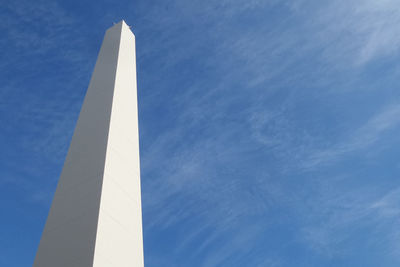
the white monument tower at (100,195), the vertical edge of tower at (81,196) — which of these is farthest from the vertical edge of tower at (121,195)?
the vertical edge of tower at (81,196)

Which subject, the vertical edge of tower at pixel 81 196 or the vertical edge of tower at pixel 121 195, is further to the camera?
the vertical edge of tower at pixel 121 195

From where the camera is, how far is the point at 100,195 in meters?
7.05

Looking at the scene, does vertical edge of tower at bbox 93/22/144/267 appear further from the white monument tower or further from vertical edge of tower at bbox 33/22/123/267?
vertical edge of tower at bbox 33/22/123/267

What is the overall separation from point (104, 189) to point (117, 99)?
3.86 m

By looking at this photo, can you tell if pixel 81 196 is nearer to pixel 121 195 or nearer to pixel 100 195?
pixel 100 195

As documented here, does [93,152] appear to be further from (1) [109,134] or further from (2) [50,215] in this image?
(2) [50,215]

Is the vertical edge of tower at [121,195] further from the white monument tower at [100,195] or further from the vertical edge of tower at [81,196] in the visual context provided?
the vertical edge of tower at [81,196]

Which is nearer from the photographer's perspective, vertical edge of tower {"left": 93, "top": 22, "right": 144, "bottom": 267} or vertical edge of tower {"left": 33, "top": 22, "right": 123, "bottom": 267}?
vertical edge of tower {"left": 33, "top": 22, "right": 123, "bottom": 267}

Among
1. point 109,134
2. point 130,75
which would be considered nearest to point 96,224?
point 109,134

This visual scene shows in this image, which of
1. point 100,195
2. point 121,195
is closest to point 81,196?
point 100,195

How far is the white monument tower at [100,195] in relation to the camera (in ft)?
21.5

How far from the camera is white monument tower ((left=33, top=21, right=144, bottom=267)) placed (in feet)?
21.5

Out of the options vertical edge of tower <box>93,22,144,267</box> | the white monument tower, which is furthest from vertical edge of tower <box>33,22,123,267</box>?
vertical edge of tower <box>93,22,144,267</box>

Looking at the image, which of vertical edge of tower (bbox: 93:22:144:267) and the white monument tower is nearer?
the white monument tower
